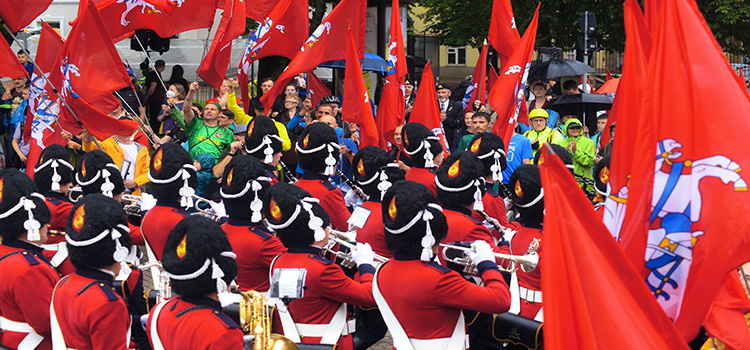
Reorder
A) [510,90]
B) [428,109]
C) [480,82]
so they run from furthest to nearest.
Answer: [480,82]
[428,109]
[510,90]

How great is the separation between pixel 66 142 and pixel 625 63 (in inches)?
313

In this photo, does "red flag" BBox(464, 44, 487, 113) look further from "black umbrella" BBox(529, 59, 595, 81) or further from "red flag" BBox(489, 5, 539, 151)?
"black umbrella" BBox(529, 59, 595, 81)

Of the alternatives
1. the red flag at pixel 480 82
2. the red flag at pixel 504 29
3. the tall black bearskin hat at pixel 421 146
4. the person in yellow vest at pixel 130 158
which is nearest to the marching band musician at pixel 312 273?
the tall black bearskin hat at pixel 421 146

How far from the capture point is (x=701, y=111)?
16.0ft

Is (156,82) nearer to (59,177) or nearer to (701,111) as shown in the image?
(59,177)

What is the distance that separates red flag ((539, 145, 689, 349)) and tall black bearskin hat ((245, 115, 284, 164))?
557cm

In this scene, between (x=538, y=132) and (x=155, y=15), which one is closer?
(x=155, y=15)

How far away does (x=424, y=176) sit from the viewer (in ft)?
29.9

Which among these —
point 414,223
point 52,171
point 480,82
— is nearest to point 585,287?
point 414,223

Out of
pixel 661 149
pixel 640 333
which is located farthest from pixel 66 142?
pixel 640 333

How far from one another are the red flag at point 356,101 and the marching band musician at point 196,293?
5739mm

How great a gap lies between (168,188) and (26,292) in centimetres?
224

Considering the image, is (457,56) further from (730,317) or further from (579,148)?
(730,317)

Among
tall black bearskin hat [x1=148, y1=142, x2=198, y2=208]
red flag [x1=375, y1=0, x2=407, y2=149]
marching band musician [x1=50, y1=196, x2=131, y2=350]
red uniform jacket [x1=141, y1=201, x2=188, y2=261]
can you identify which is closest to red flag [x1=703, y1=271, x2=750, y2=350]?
marching band musician [x1=50, y1=196, x2=131, y2=350]
